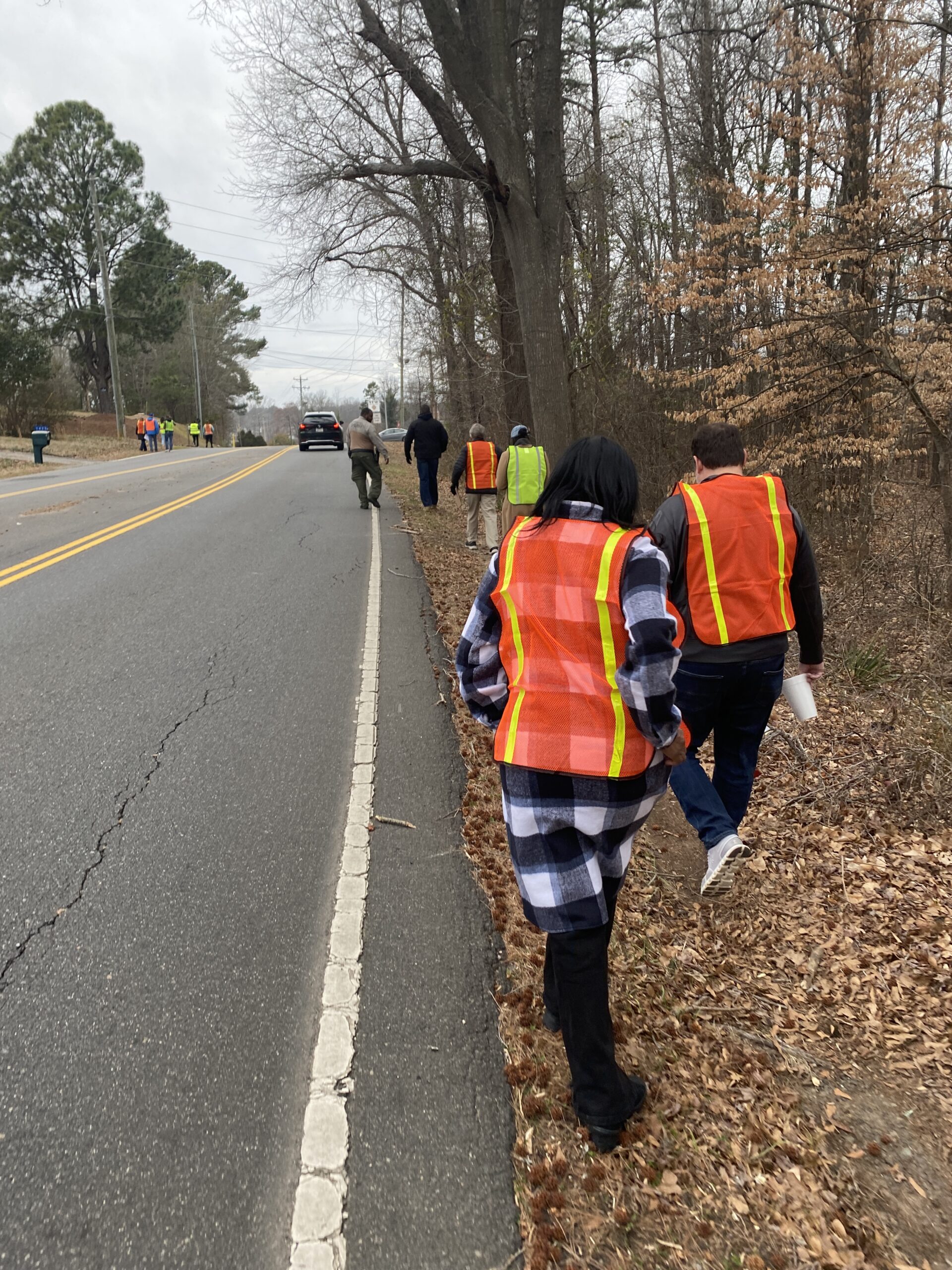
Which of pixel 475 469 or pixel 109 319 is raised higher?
pixel 109 319

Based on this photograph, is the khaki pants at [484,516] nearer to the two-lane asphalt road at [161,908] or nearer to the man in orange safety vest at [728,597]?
the two-lane asphalt road at [161,908]

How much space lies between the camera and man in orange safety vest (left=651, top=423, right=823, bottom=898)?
3303 millimetres

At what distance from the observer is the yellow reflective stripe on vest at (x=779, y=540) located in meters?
3.30

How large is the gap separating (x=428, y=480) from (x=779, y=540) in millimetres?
13670

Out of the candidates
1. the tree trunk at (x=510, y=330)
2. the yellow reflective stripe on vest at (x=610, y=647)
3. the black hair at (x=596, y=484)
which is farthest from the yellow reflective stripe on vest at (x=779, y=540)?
the tree trunk at (x=510, y=330)

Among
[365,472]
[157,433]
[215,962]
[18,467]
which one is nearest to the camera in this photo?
[215,962]

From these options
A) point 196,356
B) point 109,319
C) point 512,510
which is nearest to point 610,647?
point 512,510

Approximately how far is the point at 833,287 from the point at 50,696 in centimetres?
814

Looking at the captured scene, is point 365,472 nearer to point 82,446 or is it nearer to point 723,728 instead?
point 723,728

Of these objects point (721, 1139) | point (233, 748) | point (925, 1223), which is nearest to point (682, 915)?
point (721, 1139)

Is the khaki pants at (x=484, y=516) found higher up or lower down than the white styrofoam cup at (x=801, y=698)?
higher up

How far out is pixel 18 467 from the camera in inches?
1007

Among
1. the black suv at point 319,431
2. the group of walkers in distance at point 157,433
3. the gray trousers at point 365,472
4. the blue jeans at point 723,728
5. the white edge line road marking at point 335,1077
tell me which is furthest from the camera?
the group of walkers in distance at point 157,433

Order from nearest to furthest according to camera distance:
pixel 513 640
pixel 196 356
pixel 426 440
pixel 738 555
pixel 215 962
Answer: pixel 513 640 → pixel 215 962 → pixel 738 555 → pixel 426 440 → pixel 196 356
